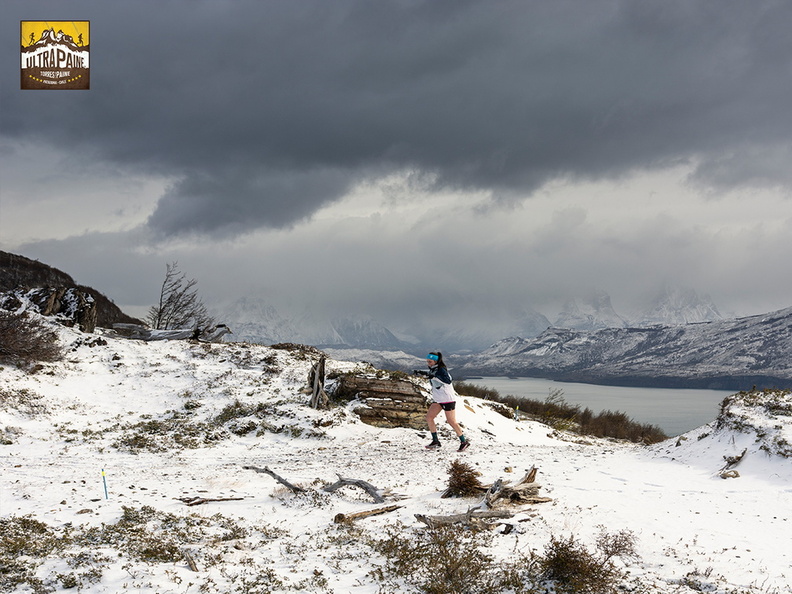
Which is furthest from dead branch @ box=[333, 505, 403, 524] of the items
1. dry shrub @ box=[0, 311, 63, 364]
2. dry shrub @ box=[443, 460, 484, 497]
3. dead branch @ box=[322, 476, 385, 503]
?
dry shrub @ box=[0, 311, 63, 364]

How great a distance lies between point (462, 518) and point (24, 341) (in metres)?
25.0

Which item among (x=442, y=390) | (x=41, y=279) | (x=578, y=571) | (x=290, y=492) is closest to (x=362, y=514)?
(x=290, y=492)

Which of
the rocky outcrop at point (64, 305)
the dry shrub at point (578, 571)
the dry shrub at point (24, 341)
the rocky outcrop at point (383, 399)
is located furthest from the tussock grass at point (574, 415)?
the dry shrub at point (578, 571)

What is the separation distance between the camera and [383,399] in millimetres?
24031

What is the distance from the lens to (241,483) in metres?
13.0

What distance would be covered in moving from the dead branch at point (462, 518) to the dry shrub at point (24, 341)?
23.8 m

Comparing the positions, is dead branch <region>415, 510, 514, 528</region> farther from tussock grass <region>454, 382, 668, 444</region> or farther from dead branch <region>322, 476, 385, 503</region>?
tussock grass <region>454, 382, 668, 444</region>

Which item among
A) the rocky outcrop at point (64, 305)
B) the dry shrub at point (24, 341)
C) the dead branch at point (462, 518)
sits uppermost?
the rocky outcrop at point (64, 305)

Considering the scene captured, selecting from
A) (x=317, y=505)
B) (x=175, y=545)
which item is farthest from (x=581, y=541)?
(x=175, y=545)

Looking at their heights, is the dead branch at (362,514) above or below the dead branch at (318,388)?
below

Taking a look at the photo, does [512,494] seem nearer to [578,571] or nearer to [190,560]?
[578,571]

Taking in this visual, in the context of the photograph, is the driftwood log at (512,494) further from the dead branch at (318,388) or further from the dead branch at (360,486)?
the dead branch at (318,388)

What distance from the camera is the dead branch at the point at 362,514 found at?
30.9 feet

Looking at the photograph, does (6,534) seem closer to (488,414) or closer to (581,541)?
(581,541)
